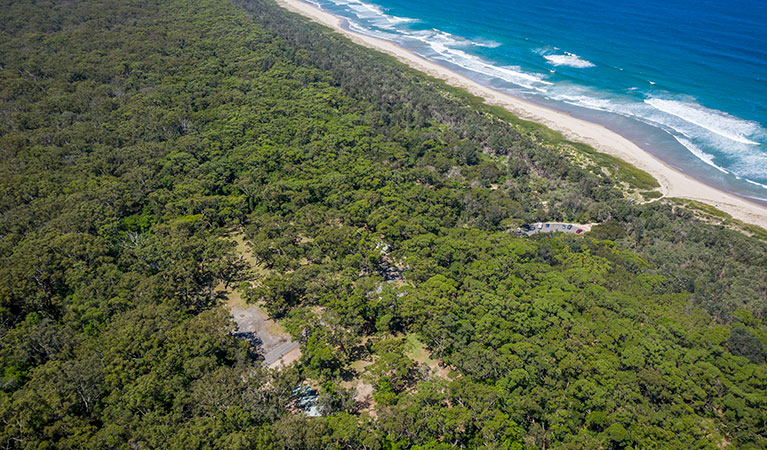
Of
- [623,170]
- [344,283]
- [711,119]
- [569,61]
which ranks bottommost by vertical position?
[344,283]

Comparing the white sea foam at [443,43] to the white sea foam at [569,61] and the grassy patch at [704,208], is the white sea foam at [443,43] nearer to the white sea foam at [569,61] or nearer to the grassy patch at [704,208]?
the white sea foam at [569,61]

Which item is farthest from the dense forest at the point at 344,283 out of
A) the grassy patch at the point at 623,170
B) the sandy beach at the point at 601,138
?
the sandy beach at the point at 601,138

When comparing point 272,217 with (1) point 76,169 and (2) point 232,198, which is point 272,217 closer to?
(2) point 232,198

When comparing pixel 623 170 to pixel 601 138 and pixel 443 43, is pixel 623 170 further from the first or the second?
pixel 443 43

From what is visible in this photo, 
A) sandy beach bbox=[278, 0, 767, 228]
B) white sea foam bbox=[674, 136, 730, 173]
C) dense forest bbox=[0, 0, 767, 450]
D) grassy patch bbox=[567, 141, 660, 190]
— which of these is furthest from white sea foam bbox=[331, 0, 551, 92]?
dense forest bbox=[0, 0, 767, 450]

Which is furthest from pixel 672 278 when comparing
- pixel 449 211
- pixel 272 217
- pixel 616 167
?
pixel 272 217

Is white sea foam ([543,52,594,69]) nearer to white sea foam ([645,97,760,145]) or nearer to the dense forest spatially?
white sea foam ([645,97,760,145])

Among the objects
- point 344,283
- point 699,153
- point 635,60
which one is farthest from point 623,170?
point 344,283
